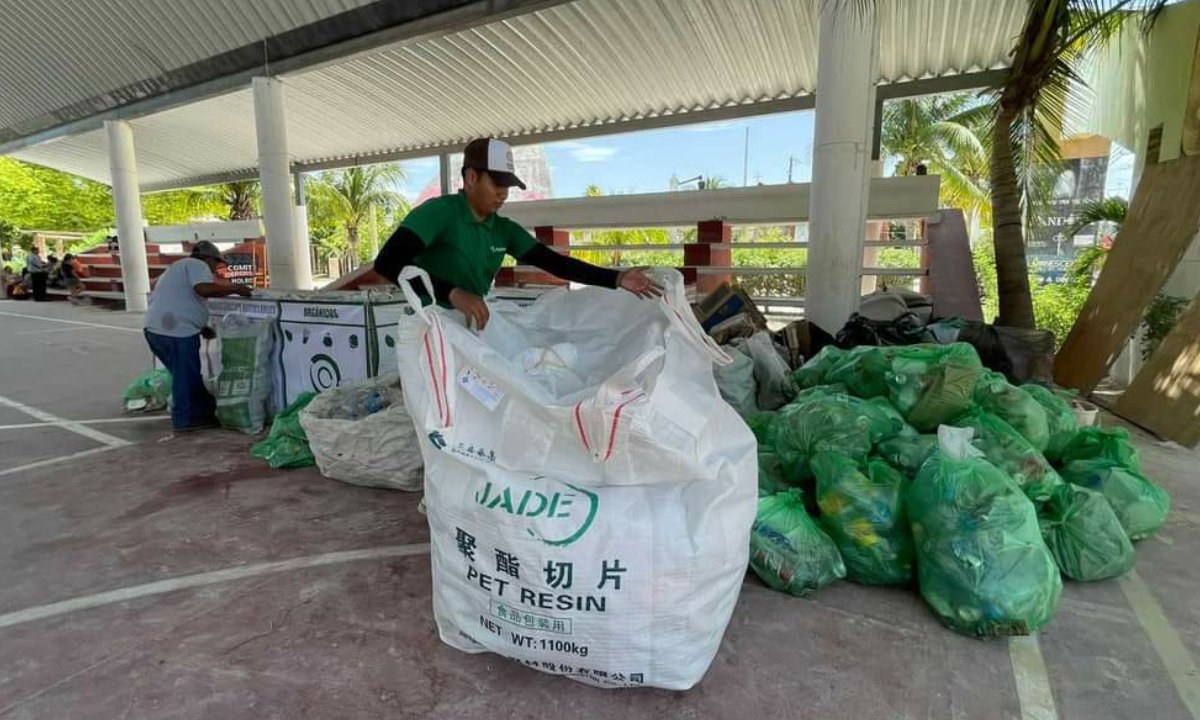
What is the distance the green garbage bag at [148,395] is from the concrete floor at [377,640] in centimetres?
202

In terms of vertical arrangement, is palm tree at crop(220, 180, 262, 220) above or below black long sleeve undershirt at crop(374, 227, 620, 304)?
above

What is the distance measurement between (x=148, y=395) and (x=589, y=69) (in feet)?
25.3

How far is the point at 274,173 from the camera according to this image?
995 centimetres

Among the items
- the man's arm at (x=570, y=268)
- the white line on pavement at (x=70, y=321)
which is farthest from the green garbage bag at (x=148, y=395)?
the white line on pavement at (x=70, y=321)

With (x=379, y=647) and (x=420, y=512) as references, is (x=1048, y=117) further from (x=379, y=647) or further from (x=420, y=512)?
(x=379, y=647)

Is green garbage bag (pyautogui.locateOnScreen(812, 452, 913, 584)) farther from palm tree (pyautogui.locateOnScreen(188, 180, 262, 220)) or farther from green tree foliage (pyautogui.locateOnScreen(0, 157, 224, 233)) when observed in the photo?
green tree foliage (pyautogui.locateOnScreen(0, 157, 224, 233))

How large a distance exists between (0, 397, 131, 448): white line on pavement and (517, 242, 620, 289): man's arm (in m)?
3.27

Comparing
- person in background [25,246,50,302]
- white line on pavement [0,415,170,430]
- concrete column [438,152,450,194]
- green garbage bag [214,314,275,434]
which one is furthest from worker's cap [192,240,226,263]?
person in background [25,246,50,302]

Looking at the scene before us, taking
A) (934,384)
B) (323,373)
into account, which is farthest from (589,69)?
(934,384)

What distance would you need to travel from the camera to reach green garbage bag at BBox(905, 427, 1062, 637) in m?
1.90

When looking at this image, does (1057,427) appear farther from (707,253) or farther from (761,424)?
(707,253)

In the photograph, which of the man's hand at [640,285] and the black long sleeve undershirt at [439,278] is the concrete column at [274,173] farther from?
the man's hand at [640,285]

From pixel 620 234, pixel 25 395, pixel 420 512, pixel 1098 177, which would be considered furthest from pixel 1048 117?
pixel 1098 177

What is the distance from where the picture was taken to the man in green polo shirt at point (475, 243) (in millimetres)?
2238
